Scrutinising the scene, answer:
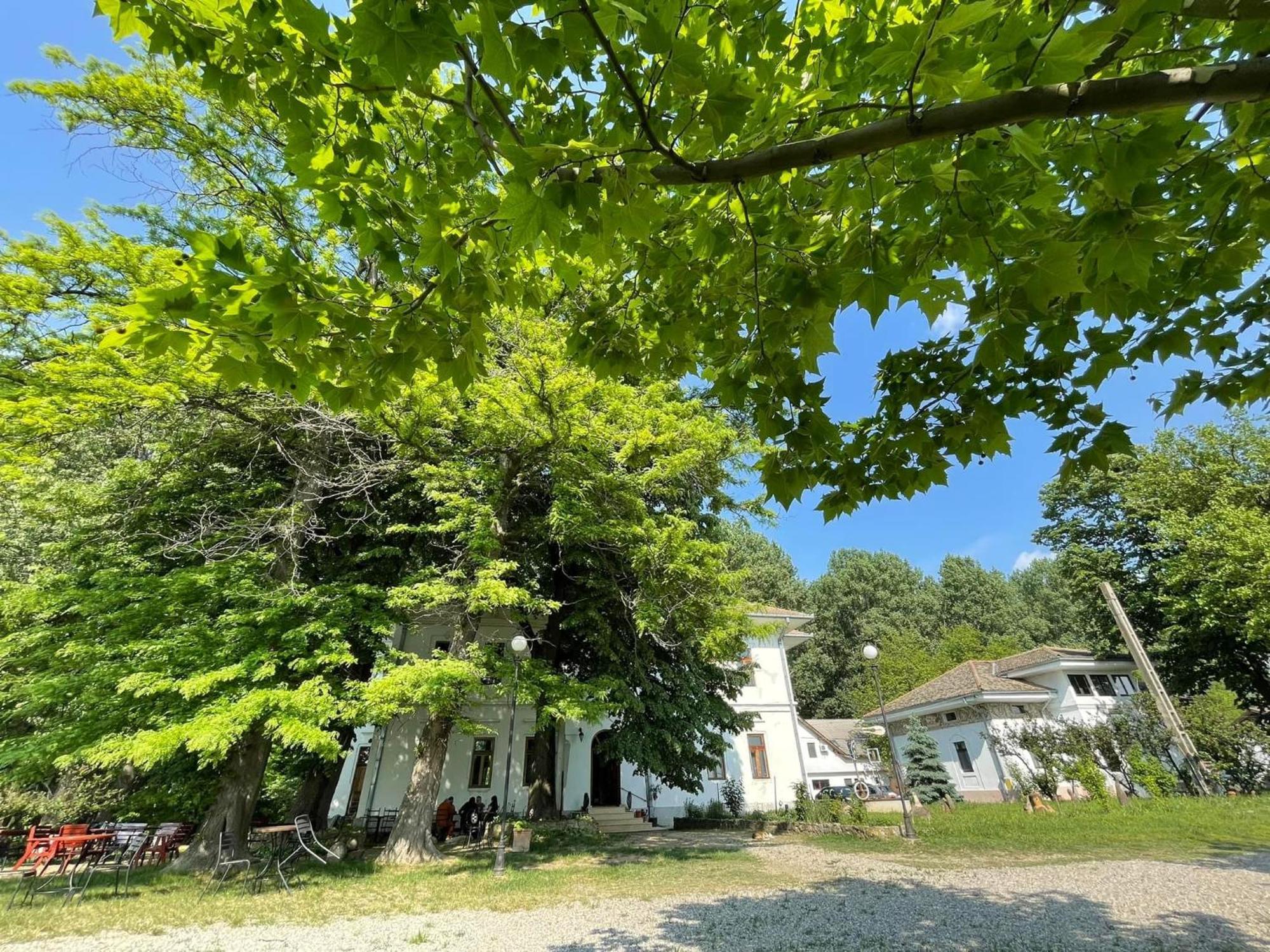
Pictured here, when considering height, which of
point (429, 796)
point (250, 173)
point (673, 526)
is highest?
point (250, 173)

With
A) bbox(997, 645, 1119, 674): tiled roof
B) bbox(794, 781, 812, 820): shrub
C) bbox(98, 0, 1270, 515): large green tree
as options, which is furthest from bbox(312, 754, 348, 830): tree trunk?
bbox(997, 645, 1119, 674): tiled roof

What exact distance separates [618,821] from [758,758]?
707 centimetres

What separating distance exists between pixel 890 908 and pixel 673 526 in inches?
256

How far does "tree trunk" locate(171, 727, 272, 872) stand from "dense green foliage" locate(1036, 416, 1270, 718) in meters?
26.1

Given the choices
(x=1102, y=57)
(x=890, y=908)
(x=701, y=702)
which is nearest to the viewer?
(x=1102, y=57)

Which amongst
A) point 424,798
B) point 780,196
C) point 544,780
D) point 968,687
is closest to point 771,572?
point 968,687

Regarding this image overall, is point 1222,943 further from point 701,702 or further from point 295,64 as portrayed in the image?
point 701,702

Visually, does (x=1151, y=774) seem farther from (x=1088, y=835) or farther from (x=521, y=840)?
(x=521, y=840)

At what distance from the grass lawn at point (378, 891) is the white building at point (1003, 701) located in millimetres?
17619

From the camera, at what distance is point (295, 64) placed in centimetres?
204

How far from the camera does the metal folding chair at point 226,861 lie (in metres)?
8.82

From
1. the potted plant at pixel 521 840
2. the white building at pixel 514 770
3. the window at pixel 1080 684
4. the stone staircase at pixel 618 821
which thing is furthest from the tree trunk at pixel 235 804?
the window at pixel 1080 684

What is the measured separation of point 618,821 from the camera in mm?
16672

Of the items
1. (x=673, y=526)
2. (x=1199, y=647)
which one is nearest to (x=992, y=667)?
(x=1199, y=647)
